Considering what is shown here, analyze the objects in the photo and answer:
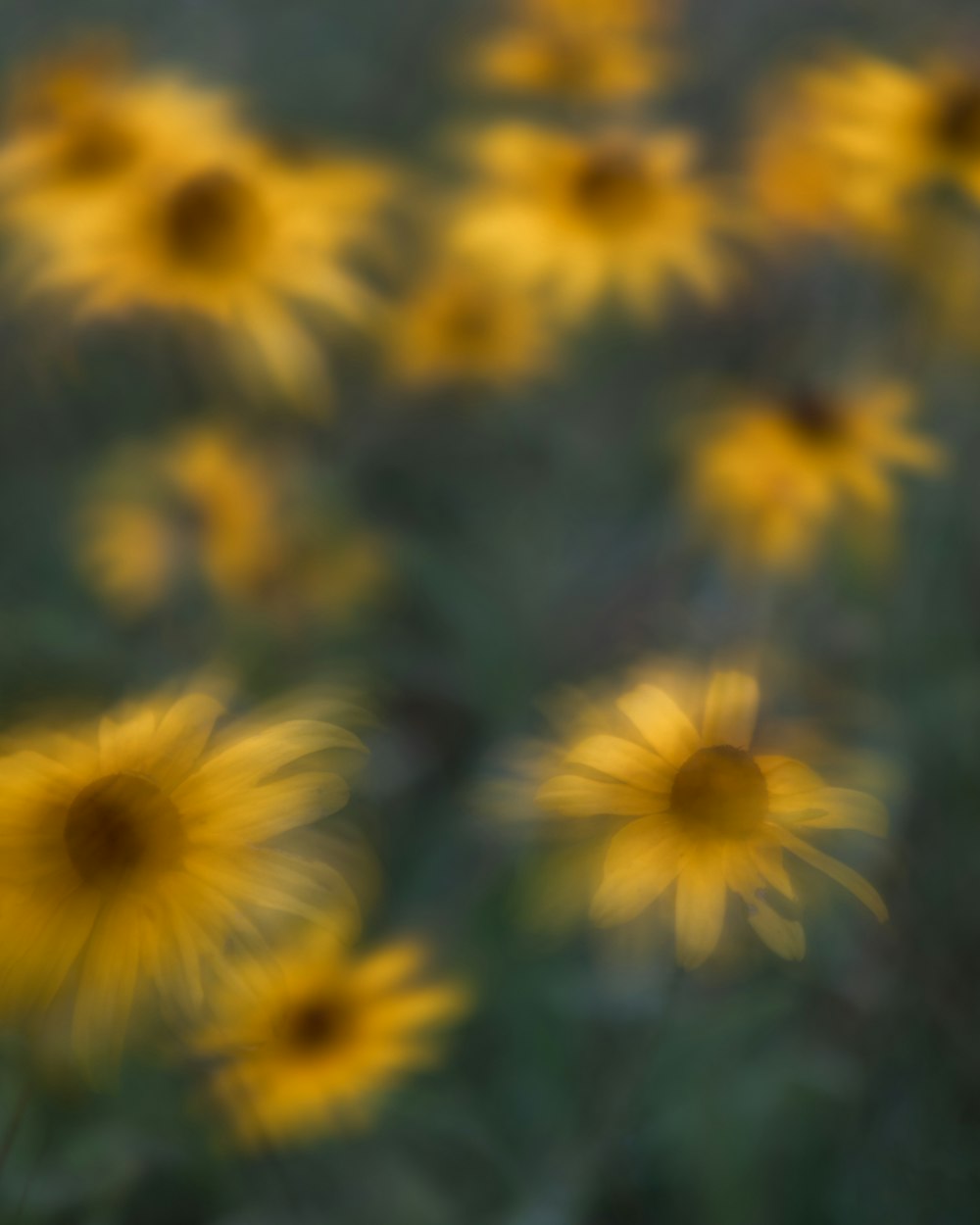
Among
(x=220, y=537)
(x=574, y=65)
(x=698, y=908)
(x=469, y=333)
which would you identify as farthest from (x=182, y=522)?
(x=698, y=908)

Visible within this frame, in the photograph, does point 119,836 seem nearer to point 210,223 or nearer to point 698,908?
point 698,908

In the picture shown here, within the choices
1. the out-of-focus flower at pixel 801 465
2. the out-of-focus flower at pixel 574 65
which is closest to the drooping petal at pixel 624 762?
the out-of-focus flower at pixel 801 465

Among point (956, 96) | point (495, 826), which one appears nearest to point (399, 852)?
point (495, 826)

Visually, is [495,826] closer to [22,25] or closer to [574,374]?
[574,374]

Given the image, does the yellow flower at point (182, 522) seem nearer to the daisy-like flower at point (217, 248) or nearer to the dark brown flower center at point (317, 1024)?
the daisy-like flower at point (217, 248)

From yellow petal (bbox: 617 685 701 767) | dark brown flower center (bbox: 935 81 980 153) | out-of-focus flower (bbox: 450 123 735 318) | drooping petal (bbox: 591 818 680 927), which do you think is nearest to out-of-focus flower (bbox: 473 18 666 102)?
out-of-focus flower (bbox: 450 123 735 318)
